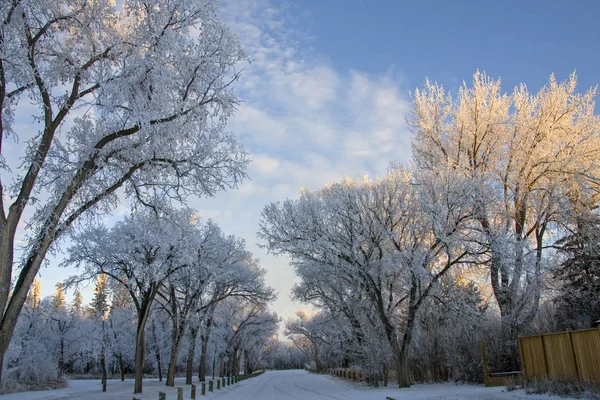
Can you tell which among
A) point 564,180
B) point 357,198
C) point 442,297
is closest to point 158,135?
point 357,198

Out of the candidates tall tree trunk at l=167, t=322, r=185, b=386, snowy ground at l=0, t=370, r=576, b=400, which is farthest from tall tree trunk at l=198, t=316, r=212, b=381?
snowy ground at l=0, t=370, r=576, b=400

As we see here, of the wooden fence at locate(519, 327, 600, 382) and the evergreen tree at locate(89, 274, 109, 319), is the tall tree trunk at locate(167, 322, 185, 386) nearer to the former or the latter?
the evergreen tree at locate(89, 274, 109, 319)

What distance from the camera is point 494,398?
13281 mm

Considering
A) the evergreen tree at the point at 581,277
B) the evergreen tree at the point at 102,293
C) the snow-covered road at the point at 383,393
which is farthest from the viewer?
the evergreen tree at the point at 102,293

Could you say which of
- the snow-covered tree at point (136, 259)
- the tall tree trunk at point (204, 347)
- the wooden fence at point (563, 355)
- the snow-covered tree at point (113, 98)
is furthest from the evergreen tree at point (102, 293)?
the wooden fence at point (563, 355)

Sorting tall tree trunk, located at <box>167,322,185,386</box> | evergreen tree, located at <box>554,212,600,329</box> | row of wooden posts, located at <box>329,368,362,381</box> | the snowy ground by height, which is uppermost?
evergreen tree, located at <box>554,212,600,329</box>

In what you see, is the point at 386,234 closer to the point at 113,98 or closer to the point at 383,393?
the point at 383,393

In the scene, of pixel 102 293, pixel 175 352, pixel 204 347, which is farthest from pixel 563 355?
pixel 102 293

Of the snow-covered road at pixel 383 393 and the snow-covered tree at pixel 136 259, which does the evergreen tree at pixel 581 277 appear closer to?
the snow-covered road at pixel 383 393

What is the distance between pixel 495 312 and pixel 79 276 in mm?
23140

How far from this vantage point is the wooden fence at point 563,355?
12.0 meters

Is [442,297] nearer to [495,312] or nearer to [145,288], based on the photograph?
[495,312]

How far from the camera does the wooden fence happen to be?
39.5 feet

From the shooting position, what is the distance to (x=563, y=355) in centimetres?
1327
